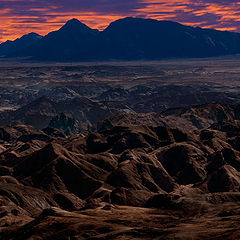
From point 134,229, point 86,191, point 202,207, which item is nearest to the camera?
point 134,229

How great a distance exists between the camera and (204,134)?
607ft

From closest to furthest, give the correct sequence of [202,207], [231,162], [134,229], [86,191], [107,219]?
[134,229], [107,219], [202,207], [86,191], [231,162]

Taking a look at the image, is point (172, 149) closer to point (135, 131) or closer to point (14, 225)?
point (135, 131)

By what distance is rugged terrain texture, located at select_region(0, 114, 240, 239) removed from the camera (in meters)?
86.8

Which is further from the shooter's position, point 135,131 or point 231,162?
point 135,131

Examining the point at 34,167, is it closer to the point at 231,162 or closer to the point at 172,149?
the point at 172,149

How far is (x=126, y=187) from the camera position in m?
135

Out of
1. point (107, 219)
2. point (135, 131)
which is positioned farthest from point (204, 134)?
point (107, 219)

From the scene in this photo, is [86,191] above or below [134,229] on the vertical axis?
below

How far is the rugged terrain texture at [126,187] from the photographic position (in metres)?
86.8

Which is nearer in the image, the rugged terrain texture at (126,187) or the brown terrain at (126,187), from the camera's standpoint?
the brown terrain at (126,187)

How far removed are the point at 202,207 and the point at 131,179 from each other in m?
38.6

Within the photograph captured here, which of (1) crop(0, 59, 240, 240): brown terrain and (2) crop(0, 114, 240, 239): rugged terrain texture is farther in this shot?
(2) crop(0, 114, 240, 239): rugged terrain texture

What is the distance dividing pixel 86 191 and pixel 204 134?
65546 millimetres
